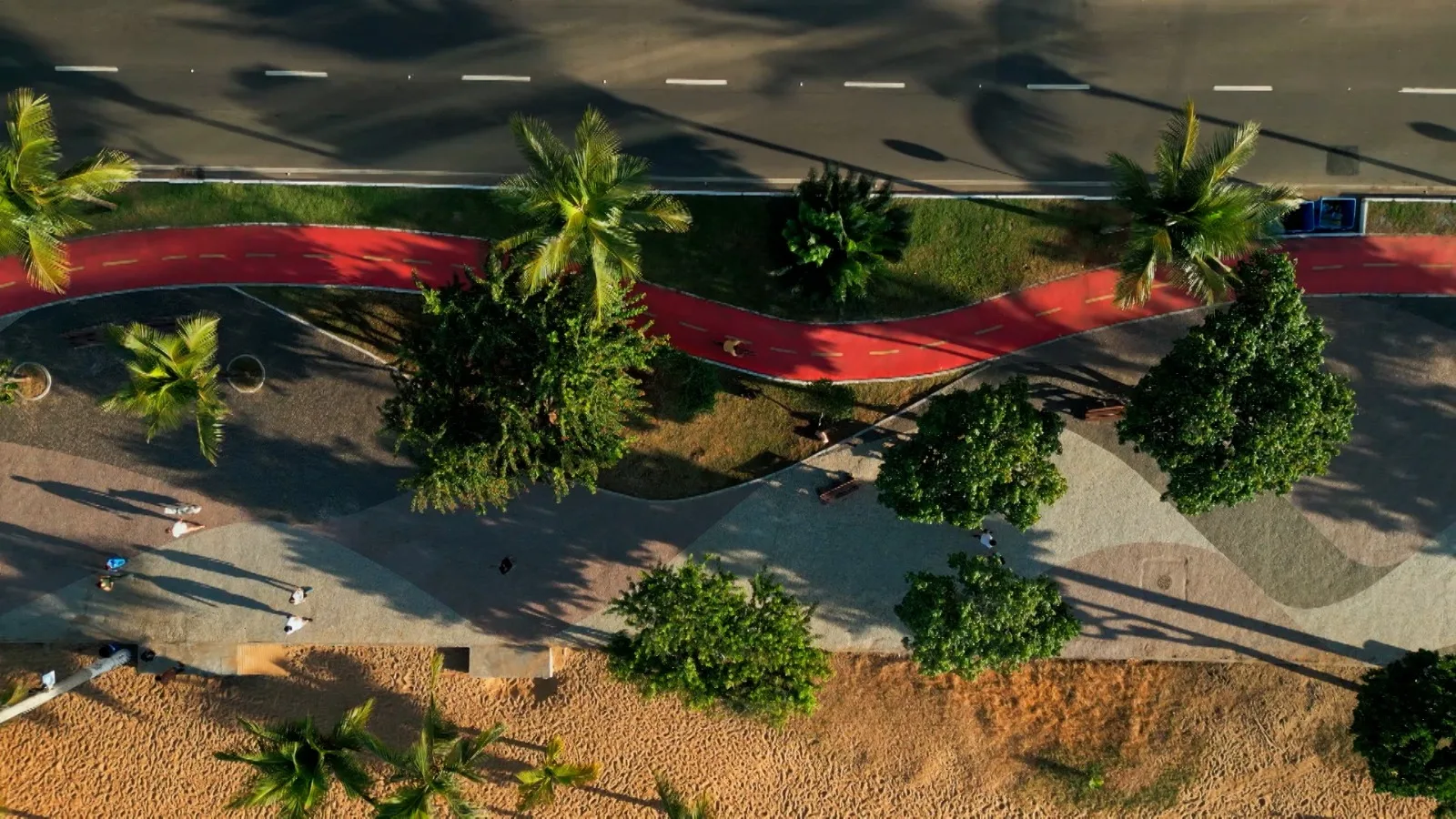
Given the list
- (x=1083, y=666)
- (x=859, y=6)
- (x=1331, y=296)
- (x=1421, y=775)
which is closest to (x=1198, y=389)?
(x=1331, y=296)

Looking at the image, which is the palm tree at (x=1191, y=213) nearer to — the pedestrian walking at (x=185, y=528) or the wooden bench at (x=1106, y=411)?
the wooden bench at (x=1106, y=411)

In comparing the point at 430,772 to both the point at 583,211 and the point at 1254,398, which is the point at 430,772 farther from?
the point at 1254,398

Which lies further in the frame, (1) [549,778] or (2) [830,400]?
(2) [830,400]

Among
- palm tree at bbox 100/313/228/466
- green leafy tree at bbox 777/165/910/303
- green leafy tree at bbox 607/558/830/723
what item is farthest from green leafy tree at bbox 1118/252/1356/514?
palm tree at bbox 100/313/228/466

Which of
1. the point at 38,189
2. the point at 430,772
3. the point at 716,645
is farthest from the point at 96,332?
the point at 716,645

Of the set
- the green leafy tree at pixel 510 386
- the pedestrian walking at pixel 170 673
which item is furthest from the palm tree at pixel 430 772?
the pedestrian walking at pixel 170 673

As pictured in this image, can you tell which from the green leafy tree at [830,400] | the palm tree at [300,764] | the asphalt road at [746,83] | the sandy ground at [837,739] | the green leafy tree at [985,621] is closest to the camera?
the palm tree at [300,764]

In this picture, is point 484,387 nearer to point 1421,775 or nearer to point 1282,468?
point 1282,468
